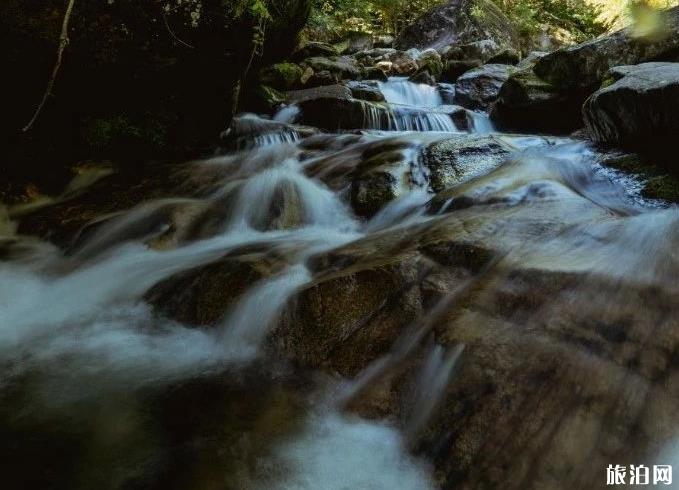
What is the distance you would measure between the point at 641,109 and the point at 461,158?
1.77 meters

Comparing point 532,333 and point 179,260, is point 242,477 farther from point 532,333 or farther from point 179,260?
point 179,260

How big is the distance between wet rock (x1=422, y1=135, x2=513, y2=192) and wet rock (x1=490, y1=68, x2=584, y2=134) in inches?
120

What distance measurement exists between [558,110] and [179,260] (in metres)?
6.94

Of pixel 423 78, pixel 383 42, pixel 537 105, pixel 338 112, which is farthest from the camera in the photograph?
pixel 383 42

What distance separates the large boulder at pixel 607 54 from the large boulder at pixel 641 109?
2.42 metres

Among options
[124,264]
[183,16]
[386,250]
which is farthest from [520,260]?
[183,16]

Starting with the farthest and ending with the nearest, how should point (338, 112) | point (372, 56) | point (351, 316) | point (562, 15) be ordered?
point (562, 15)
point (372, 56)
point (338, 112)
point (351, 316)

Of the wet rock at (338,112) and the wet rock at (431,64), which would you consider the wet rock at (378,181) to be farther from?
the wet rock at (431,64)

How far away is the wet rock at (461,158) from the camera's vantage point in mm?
4922

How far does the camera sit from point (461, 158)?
5.18 m

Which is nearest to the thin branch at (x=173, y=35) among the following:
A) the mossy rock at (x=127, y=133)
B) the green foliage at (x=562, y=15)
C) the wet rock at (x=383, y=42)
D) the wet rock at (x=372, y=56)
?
the mossy rock at (x=127, y=133)

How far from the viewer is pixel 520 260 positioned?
107 inches

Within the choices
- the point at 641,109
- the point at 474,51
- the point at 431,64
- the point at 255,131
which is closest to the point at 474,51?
the point at 474,51

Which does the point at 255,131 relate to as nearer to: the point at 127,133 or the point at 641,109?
the point at 127,133
